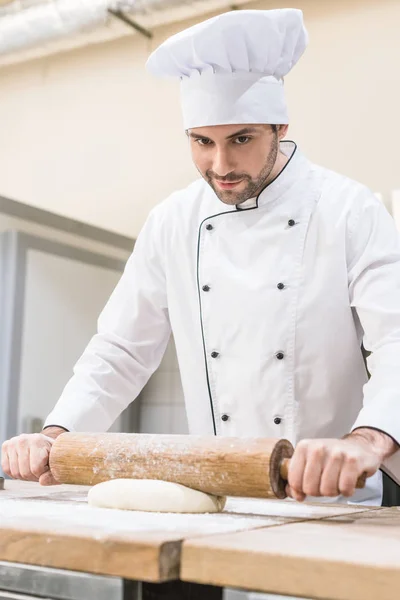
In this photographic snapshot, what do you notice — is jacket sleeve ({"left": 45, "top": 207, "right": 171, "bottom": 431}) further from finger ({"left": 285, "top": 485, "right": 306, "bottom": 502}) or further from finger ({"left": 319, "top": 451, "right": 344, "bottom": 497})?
finger ({"left": 319, "top": 451, "right": 344, "bottom": 497})

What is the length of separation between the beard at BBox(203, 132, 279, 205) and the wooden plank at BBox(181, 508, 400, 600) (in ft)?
2.64

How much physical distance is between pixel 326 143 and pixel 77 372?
1743mm

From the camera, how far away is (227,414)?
5.30 feet

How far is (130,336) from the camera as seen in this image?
1.77m

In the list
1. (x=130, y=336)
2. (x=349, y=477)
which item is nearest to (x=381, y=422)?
(x=349, y=477)

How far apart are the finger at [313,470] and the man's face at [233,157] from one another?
0.67 metres

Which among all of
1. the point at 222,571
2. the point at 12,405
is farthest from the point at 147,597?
the point at 12,405

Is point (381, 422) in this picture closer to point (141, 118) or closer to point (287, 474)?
point (287, 474)

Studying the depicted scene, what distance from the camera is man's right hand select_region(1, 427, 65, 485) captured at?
4.45ft

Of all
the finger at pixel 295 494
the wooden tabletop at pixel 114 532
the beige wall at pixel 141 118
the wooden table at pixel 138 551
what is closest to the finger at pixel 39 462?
the wooden tabletop at pixel 114 532

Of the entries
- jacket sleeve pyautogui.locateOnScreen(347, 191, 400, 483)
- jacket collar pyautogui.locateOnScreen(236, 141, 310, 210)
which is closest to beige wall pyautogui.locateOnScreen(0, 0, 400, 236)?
jacket collar pyautogui.locateOnScreen(236, 141, 310, 210)

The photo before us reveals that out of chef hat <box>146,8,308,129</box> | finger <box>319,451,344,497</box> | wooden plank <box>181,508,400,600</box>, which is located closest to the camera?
wooden plank <box>181,508,400,600</box>

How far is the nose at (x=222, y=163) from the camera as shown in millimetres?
1504

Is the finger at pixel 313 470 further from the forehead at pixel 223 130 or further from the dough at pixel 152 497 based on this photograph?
the forehead at pixel 223 130
